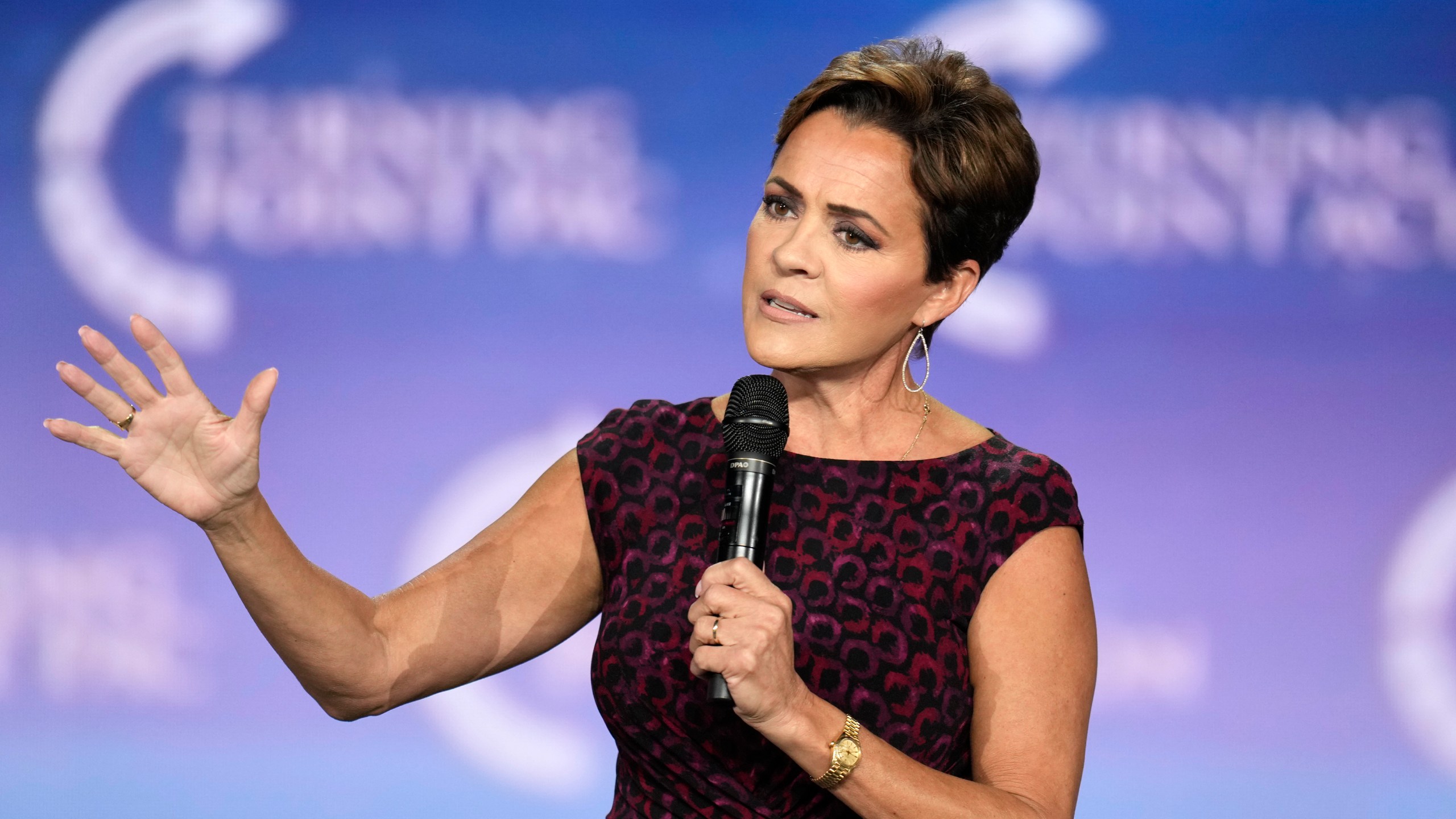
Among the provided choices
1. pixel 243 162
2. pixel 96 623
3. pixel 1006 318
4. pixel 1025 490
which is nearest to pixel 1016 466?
pixel 1025 490

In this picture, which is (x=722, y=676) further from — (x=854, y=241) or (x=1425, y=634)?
(x=1425, y=634)

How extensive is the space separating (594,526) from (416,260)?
63.7 inches

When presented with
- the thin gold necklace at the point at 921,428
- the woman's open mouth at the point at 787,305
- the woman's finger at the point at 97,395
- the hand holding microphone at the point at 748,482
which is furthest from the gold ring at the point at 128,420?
the thin gold necklace at the point at 921,428

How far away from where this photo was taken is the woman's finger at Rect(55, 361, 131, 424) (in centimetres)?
140

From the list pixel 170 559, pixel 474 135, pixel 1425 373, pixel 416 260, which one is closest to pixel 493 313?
pixel 416 260

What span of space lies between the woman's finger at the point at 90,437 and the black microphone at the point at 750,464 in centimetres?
63

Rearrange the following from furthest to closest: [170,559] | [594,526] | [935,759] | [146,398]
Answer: [170,559]
[594,526]
[935,759]
[146,398]

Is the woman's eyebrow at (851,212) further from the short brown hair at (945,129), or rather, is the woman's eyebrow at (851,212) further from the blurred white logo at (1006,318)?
the blurred white logo at (1006,318)

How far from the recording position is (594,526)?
190 centimetres

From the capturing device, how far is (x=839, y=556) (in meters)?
1.83

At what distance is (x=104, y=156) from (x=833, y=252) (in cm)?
221

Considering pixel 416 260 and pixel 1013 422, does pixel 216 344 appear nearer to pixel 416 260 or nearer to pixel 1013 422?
pixel 416 260

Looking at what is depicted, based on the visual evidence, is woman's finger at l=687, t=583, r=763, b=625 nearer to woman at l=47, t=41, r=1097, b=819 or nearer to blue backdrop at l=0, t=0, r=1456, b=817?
woman at l=47, t=41, r=1097, b=819

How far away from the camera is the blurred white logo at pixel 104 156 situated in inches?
128
